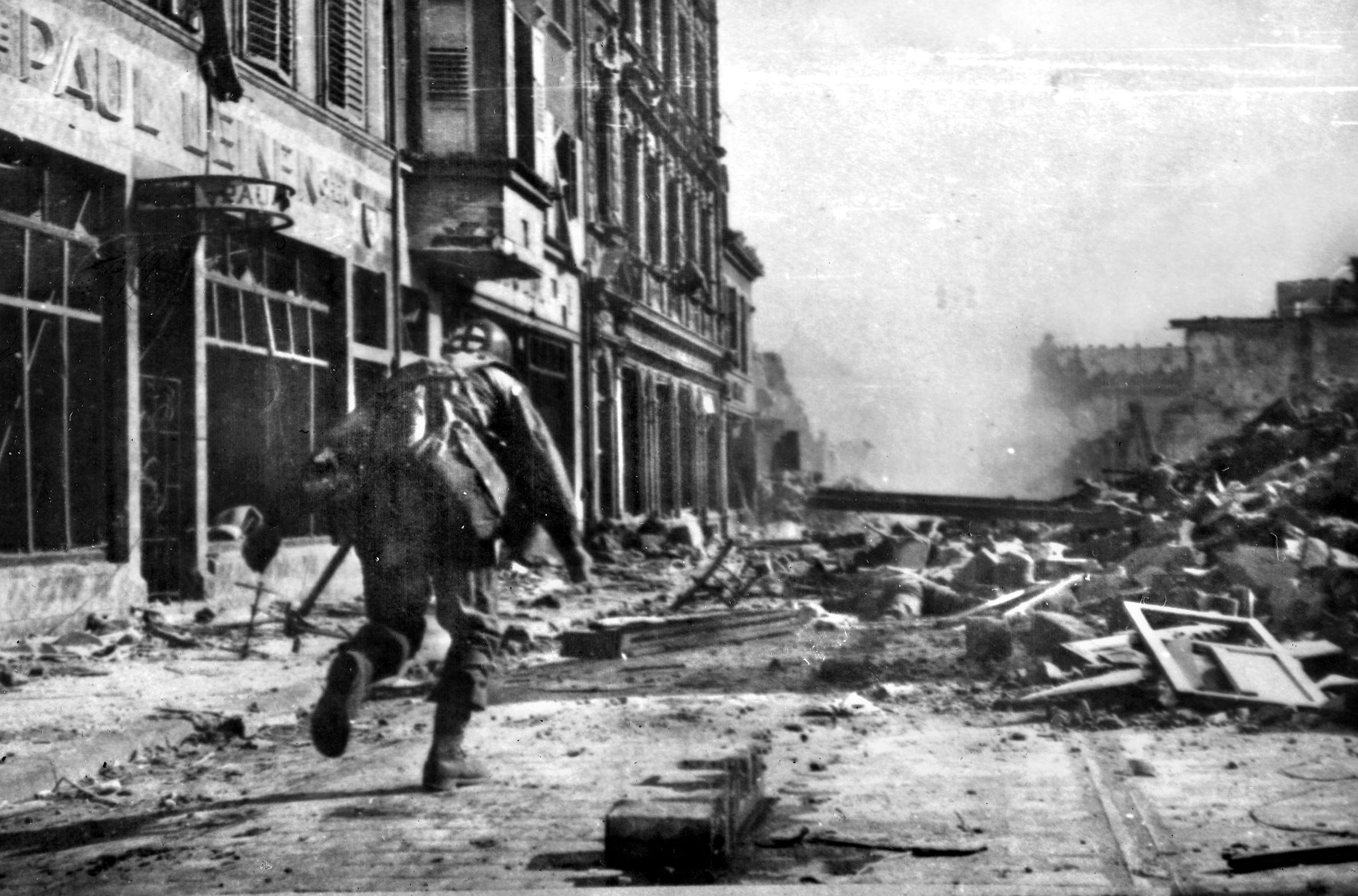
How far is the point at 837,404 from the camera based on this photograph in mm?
60594

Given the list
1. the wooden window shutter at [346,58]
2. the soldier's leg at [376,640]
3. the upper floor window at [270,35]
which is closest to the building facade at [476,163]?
the wooden window shutter at [346,58]

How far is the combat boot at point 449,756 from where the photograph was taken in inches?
182

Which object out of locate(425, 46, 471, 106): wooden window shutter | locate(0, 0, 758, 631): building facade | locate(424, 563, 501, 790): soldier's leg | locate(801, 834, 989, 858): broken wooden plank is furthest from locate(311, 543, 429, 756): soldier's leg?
locate(425, 46, 471, 106): wooden window shutter

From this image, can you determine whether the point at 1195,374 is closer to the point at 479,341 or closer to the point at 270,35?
the point at 270,35

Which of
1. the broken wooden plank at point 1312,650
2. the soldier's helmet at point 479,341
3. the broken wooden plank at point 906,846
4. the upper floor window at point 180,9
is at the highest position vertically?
the upper floor window at point 180,9

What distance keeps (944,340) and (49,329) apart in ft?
53.1

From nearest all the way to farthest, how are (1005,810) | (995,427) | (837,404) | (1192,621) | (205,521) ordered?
(1005,810) → (1192,621) → (205,521) → (995,427) → (837,404)

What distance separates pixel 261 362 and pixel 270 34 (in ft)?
9.64

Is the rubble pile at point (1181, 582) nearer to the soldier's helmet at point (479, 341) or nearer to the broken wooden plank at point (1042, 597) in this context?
the broken wooden plank at point (1042, 597)

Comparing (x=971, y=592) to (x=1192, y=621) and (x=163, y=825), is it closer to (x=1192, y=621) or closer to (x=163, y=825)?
(x=1192, y=621)

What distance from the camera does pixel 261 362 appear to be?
11.1m

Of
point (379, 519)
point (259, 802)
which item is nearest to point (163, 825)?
point (259, 802)

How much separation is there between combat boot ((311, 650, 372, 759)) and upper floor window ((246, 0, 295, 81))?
7863mm

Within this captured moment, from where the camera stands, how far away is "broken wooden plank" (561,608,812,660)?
30.2 ft
